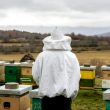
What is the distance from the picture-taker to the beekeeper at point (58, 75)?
393 centimetres

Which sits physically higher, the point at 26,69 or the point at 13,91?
Answer: the point at 26,69

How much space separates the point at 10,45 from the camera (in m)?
25.8

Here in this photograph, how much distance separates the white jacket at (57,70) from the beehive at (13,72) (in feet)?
20.7

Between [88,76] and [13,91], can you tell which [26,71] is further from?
[13,91]

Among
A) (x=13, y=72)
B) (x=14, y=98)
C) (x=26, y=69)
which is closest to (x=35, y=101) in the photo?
(x=14, y=98)

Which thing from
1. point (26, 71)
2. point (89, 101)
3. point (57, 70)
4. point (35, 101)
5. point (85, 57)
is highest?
point (85, 57)

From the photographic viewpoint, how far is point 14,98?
5914 millimetres

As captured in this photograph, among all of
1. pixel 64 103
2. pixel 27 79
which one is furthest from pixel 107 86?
pixel 64 103

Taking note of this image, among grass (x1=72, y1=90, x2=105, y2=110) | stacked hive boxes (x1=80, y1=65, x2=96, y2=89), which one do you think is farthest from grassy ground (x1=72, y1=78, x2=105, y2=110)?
stacked hive boxes (x1=80, y1=65, x2=96, y2=89)

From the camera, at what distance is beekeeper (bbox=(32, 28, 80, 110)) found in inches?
155

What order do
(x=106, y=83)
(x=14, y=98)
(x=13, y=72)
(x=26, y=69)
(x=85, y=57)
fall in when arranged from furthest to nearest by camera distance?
(x=85, y=57), (x=13, y=72), (x=26, y=69), (x=106, y=83), (x=14, y=98)

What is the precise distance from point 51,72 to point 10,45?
2199 centimetres

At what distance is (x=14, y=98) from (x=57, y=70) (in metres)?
2.11

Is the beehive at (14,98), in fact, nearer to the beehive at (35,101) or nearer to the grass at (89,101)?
the beehive at (35,101)
